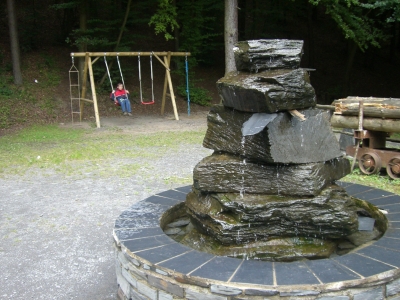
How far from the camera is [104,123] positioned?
13977 millimetres

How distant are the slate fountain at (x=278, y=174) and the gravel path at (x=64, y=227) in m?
1.49

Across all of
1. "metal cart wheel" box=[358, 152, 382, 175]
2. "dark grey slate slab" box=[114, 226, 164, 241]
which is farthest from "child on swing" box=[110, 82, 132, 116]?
"dark grey slate slab" box=[114, 226, 164, 241]

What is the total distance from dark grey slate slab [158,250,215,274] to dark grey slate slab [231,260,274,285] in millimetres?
302

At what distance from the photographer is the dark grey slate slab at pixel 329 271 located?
283 cm

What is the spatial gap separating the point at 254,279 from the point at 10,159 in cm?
792

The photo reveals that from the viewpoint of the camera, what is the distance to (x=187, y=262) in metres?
3.14

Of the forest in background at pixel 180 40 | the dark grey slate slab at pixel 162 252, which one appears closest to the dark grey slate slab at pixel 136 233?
the dark grey slate slab at pixel 162 252

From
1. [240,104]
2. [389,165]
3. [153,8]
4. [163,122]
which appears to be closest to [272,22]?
[153,8]

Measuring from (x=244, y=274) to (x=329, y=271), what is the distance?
58 centimetres

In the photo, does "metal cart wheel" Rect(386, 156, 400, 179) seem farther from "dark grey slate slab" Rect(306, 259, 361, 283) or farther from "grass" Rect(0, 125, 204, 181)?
"dark grey slate slab" Rect(306, 259, 361, 283)

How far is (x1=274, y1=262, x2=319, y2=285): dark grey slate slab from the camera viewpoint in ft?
9.19

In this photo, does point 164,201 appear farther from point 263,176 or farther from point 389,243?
point 389,243

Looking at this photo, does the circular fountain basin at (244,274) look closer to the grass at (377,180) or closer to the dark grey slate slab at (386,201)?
the dark grey slate slab at (386,201)

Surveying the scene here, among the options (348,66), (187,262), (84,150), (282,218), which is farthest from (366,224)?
(348,66)
